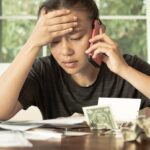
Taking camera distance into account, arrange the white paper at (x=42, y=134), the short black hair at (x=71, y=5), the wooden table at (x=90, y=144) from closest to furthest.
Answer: the wooden table at (x=90, y=144) → the white paper at (x=42, y=134) → the short black hair at (x=71, y=5)

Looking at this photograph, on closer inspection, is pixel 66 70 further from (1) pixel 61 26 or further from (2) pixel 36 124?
(2) pixel 36 124

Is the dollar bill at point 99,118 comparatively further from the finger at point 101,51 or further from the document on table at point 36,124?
the finger at point 101,51

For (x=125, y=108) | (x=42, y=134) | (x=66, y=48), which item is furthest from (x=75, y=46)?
(x=42, y=134)

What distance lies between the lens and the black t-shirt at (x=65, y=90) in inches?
60.1

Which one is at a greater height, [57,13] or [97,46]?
[57,13]

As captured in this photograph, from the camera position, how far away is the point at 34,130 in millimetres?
1035

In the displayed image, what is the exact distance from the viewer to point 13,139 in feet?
2.98

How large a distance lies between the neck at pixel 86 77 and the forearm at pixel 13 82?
0.89 feet

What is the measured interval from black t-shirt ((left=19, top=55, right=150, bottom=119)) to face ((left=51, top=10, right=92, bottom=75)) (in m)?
0.17

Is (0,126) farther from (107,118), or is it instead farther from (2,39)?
(2,39)

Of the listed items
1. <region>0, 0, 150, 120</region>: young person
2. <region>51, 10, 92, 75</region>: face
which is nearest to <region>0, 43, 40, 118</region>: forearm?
<region>0, 0, 150, 120</region>: young person

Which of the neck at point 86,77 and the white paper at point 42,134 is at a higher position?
the neck at point 86,77

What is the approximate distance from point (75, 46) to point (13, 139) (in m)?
0.55

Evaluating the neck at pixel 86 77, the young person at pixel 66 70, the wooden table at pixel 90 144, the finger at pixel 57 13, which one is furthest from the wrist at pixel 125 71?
the wooden table at pixel 90 144
